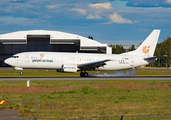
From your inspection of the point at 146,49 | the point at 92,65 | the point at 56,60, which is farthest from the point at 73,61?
the point at 146,49

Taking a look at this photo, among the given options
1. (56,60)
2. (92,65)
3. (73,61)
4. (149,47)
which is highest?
(149,47)

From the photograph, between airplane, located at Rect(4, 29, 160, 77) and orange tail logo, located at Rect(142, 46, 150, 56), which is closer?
airplane, located at Rect(4, 29, 160, 77)

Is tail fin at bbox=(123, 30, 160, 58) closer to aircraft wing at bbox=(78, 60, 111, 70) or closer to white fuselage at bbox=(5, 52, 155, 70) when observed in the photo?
white fuselage at bbox=(5, 52, 155, 70)

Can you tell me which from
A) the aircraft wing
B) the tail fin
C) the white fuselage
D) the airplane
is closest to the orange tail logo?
the tail fin

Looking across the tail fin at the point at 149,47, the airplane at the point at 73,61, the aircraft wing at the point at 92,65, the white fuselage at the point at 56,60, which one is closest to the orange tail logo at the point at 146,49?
the tail fin at the point at 149,47

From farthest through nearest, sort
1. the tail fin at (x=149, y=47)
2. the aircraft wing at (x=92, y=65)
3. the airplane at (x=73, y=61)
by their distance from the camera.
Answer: the tail fin at (x=149, y=47) → the airplane at (x=73, y=61) → the aircraft wing at (x=92, y=65)

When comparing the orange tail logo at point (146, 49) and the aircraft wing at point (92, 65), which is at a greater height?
the orange tail logo at point (146, 49)

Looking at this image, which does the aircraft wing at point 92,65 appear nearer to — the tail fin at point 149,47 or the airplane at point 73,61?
the airplane at point 73,61

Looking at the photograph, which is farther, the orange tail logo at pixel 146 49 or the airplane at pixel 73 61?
the orange tail logo at pixel 146 49

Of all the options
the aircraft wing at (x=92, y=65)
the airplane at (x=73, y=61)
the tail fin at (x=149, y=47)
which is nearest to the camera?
the aircraft wing at (x=92, y=65)

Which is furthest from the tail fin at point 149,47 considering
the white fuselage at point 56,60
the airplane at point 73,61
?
the white fuselage at point 56,60

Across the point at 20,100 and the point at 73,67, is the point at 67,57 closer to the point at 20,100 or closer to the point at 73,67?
the point at 73,67

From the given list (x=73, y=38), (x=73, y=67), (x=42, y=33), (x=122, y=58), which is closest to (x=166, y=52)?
(x=73, y=38)

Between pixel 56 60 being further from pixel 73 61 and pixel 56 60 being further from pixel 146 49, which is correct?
pixel 146 49
